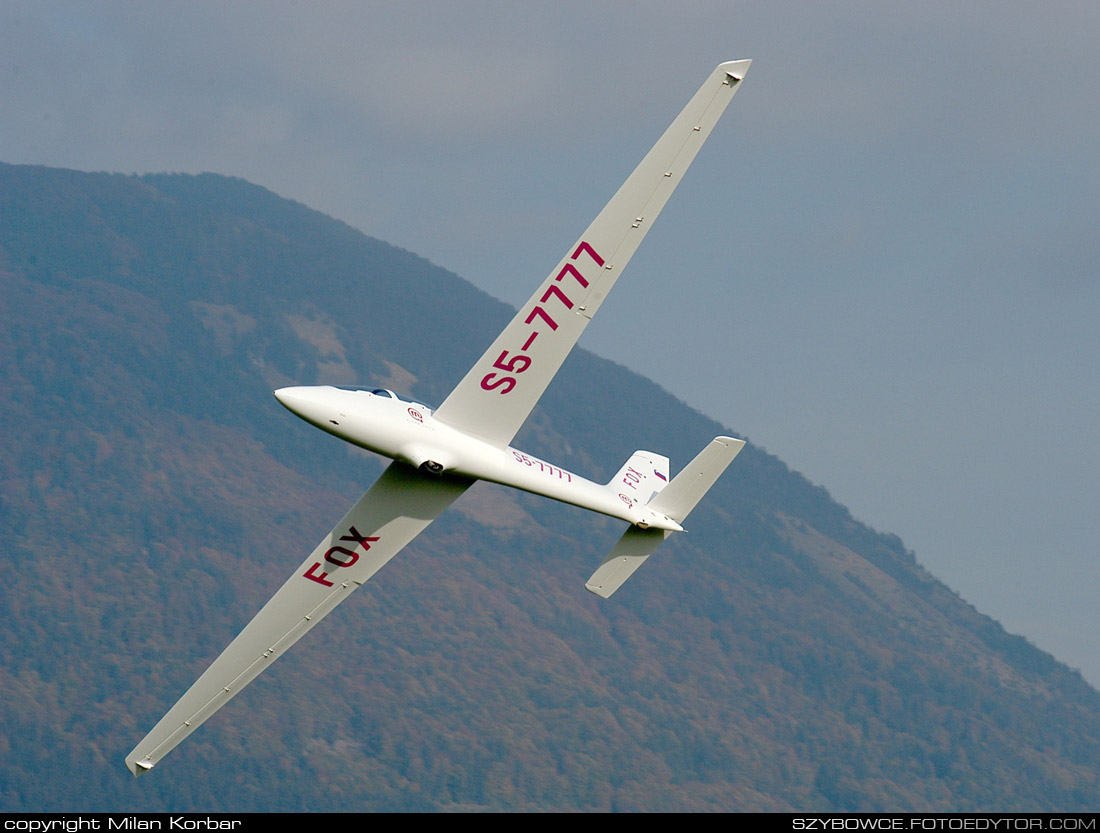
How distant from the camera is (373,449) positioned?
2817cm

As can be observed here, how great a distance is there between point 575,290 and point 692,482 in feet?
25.5

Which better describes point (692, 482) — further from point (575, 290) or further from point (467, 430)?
point (575, 290)

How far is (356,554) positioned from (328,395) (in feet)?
16.2

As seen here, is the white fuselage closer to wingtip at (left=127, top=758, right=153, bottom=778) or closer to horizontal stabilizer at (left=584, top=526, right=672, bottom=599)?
horizontal stabilizer at (left=584, top=526, right=672, bottom=599)

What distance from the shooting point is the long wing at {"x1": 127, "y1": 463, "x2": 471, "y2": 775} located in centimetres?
3102

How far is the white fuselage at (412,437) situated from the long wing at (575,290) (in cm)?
45

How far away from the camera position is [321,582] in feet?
104

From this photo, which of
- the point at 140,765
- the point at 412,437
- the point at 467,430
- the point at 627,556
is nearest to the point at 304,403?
the point at 412,437

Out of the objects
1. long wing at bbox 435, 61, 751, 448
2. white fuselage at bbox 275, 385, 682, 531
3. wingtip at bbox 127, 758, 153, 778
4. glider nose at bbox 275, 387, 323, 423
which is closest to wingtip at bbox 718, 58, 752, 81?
long wing at bbox 435, 61, 751, 448

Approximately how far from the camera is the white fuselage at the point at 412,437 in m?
28.0

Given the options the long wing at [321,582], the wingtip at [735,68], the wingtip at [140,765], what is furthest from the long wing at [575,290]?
the wingtip at [140,765]
